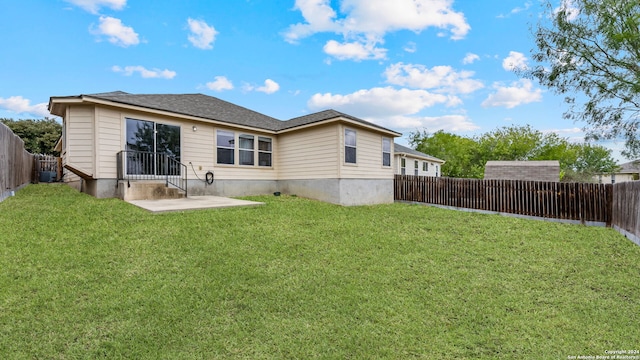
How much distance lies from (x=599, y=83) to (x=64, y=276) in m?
14.7

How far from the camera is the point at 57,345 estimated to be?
262 cm

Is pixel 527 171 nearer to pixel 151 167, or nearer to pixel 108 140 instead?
pixel 151 167

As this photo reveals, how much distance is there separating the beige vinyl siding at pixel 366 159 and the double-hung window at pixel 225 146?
168 inches

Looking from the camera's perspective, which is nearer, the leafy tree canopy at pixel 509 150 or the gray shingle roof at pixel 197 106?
the gray shingle roof at pixel 197 106

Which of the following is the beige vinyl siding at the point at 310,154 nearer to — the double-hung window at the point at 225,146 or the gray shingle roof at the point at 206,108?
the gray shingle roof at the point at 206,108

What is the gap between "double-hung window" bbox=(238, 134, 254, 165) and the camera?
11555 millimetres

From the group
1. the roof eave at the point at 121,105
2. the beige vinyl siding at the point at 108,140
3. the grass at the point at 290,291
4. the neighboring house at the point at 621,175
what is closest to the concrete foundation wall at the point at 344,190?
the roof eave at the point at 121,105

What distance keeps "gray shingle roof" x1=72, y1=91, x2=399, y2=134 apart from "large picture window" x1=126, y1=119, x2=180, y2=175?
0.66m

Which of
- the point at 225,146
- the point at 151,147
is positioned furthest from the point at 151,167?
the point at 225,146

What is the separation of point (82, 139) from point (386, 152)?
11000 millimetres

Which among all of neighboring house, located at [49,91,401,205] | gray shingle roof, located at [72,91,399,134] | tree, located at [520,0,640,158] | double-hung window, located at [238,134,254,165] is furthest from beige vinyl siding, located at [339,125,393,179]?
tree, located at [520,0,640,158]

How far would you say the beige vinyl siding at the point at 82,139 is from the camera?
8.21 m

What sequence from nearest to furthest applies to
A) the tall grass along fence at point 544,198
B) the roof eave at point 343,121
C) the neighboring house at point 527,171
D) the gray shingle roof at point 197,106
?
the tall grass along fence at point 544,198
the gray shingle roof at point 197,106
the roof eave at point 343,121
the neighboring house at point 527,171

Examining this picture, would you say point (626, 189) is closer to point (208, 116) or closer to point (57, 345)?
point (57, 345)
